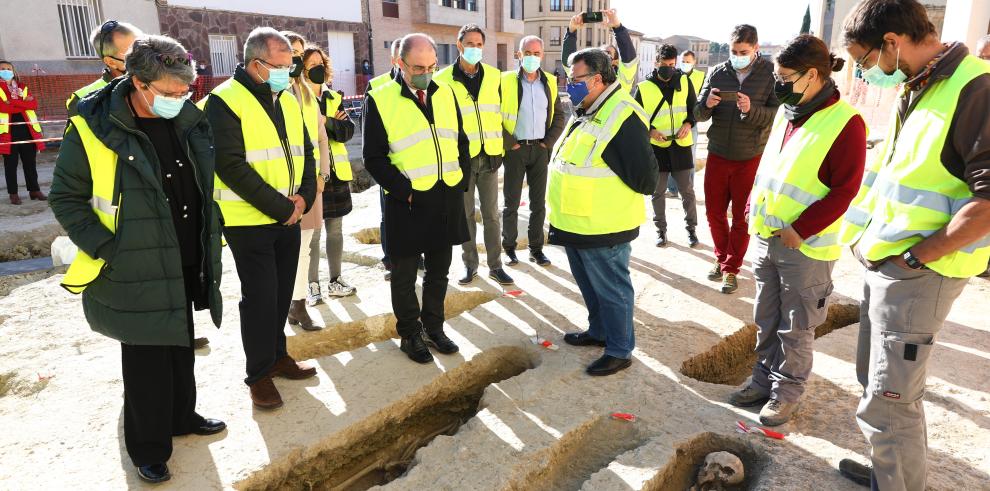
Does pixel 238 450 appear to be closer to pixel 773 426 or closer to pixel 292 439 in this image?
pixel 292 439

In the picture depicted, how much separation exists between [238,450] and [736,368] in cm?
340

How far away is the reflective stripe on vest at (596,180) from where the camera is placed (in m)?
3.63

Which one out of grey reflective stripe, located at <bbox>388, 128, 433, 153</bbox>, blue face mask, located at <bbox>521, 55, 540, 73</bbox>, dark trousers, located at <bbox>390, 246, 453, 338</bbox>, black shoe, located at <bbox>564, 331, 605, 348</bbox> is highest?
blue face mask, located at <bbox>521, 55, 540, 73</bbox>

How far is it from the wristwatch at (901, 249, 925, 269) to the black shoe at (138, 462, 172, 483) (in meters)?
3.31

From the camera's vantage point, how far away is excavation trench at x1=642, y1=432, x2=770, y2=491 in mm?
3004

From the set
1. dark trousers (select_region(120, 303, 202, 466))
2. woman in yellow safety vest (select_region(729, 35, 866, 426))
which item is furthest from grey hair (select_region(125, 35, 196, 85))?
woman in yellow safety vest (select_region(729, 35, 866, 426))

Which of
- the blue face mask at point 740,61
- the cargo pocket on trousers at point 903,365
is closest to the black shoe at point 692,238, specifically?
the blue face mask at point 740,61

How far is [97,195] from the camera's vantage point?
270 centimetres

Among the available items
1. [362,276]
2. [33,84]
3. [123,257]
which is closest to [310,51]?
[362,276]

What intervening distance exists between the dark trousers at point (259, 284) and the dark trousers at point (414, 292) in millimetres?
732

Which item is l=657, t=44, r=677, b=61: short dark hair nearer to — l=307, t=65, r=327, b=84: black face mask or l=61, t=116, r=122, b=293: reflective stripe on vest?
l=307, t=65, r=327, b=84: black face mask

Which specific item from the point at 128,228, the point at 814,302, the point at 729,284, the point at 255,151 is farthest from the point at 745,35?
the point at 128,228

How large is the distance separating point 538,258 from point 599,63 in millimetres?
2863

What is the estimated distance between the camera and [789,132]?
3.30m
